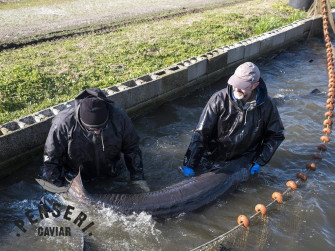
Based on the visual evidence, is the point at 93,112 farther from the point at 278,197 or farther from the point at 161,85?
the point at 161,85

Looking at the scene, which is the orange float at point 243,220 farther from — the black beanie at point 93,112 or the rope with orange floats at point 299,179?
the black beanie at point 93,112

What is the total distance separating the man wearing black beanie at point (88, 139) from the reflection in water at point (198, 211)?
0.58 meters

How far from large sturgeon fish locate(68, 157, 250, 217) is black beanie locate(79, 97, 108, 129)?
28.5 inches

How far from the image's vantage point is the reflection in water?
15.6 feet

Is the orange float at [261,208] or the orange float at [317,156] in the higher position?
the orange float at [261,208]

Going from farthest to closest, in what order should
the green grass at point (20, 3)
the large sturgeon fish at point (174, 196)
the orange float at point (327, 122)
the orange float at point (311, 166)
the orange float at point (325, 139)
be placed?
the green grass at point (20, 3), the orange float at point (327, 122), the orange float at point (325, 139), the orange float at point (311, 166), the large sturgeon fish at point (174, 196)

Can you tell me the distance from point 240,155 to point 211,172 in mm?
614

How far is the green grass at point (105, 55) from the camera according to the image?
282 inches

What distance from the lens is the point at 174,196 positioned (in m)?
4.94

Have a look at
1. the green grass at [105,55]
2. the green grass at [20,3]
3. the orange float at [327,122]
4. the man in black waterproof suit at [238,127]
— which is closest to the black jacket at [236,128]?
the man in black waterproof suit at [238,127]

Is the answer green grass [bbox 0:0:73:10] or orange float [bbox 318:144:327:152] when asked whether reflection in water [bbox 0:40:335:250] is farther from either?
green grass [bbox 0:0:73:10]

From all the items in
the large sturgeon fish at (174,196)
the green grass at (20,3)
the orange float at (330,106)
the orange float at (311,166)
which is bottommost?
the orange float at (311,166)

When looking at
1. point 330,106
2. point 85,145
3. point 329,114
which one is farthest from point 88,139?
point 330,106

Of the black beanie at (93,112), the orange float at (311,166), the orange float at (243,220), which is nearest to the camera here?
the black beanie at (93,112)
